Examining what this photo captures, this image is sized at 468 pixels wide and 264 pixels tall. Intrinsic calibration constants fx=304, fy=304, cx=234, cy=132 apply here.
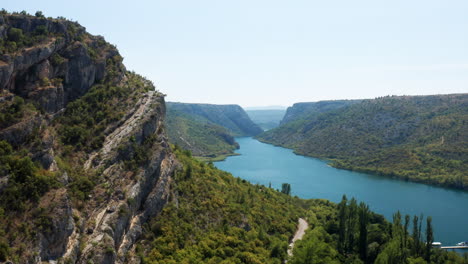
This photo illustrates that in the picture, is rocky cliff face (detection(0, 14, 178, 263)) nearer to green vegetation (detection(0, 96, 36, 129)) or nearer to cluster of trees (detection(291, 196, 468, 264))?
green vegetation (detection(0, 96, 36, 129))

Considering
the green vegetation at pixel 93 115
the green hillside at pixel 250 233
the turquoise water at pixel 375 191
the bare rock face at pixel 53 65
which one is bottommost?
the turquoise water at pixel 375 191

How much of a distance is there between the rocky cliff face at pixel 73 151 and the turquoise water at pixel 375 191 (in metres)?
79.5

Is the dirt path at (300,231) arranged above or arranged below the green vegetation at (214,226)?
below

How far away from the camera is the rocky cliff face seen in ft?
97.4

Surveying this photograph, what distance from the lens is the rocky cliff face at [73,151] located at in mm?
29688

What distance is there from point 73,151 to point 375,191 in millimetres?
119738

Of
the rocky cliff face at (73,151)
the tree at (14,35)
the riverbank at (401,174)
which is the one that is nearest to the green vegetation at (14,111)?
the rocky cliff face at (73,151)

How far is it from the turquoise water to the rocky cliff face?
261ft

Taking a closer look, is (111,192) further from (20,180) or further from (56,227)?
(20,180)

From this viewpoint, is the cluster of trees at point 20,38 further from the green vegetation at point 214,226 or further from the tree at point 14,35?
the green vegetation at point 214,226

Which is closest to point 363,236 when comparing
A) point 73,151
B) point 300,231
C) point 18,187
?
point 300,231

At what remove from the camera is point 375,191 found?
416 ft

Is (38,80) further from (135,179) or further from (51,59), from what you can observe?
(135,179)

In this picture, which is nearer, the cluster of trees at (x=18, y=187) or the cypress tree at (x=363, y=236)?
the cluster of trees at (x=18, y=187)
